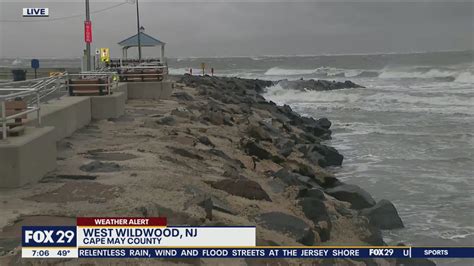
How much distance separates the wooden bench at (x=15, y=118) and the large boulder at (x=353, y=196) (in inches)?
237

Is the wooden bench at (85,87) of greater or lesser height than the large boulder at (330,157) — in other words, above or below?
above

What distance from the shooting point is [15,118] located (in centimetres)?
678

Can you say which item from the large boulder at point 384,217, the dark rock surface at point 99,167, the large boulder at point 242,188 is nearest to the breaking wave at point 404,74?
the large boulder at point 384,217

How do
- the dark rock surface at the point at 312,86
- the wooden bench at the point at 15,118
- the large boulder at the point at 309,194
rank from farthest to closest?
1. the dark rock surface at the point at 312,86
2. the large boulder at the point at 309,194
3. the wooden bench at the point at 15,118

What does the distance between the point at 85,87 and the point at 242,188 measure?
290 inches

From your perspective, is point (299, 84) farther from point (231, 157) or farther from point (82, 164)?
point (82, 164)

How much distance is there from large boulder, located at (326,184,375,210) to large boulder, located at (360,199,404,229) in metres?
0.50

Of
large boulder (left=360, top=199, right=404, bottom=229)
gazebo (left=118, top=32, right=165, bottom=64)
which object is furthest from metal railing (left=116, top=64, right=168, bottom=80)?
large boulder (left=360, top=199, right=404, bottom=229)

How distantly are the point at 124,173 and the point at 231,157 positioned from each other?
3727 millimetres

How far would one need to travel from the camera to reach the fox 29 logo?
4.35 meters

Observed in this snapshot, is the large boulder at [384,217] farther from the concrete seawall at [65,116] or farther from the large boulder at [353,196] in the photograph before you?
the concrete seawall at [65,116]

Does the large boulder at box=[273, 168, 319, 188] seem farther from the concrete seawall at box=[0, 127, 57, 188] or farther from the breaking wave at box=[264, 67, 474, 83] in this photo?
the breaking wave at box=[264, 67, 474, 83]

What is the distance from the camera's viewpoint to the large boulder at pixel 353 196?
9.70m

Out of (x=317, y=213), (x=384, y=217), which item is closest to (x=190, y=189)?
(x=317, y=213)
